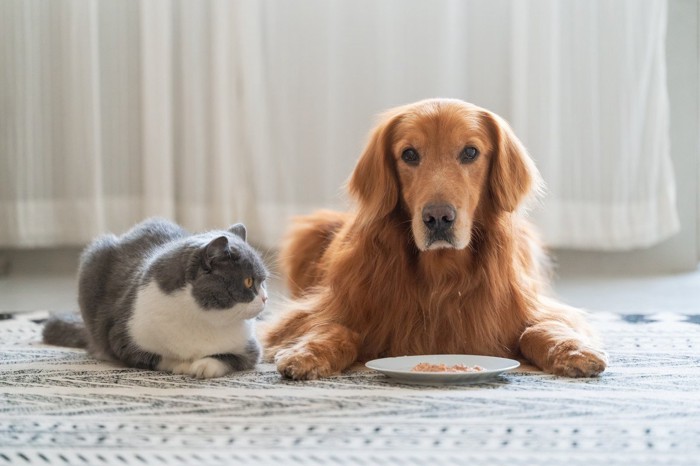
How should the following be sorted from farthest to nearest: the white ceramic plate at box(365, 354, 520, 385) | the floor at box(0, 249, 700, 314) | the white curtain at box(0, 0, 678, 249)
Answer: the white curtain at box(0, 0, 678, 249)
the floor at box(0, 249, 700, 314)
the white ceramic plate at box(365, 354, 520, 385)

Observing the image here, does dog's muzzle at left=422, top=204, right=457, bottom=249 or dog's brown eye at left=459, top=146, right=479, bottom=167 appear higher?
dog's brown eye at left=459, top=146, right=479, bottom=167

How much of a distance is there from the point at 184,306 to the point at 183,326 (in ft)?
0.14

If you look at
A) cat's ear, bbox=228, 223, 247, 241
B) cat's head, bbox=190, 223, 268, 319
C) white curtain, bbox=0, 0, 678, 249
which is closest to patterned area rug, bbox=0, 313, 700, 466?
cat's head, bbox=190, 223, 268, 319

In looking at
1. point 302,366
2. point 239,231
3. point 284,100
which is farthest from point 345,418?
point 284,100

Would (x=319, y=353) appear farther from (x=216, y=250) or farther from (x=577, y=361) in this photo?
(x=577, y=361)

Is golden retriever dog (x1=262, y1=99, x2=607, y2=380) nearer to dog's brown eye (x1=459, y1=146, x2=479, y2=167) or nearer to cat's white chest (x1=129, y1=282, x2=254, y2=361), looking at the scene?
dog's brown eye (x1=459, y1=146, x2=479, y2=167)

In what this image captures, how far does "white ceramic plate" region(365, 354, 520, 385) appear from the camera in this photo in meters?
1.81

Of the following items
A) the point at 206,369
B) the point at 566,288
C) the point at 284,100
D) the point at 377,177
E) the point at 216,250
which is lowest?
the point at 566,288

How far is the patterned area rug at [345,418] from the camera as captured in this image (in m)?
1.35

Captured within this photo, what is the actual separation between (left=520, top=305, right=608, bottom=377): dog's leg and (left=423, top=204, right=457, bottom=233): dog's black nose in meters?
0.34

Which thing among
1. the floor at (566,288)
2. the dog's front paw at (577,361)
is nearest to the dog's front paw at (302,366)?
the dog's front paw at (577,361)

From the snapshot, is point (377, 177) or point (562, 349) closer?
point (562, 349)

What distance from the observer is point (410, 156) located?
2049 mm

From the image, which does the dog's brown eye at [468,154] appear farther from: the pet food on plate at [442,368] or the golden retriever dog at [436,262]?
the pet food on plate at [442,368]
